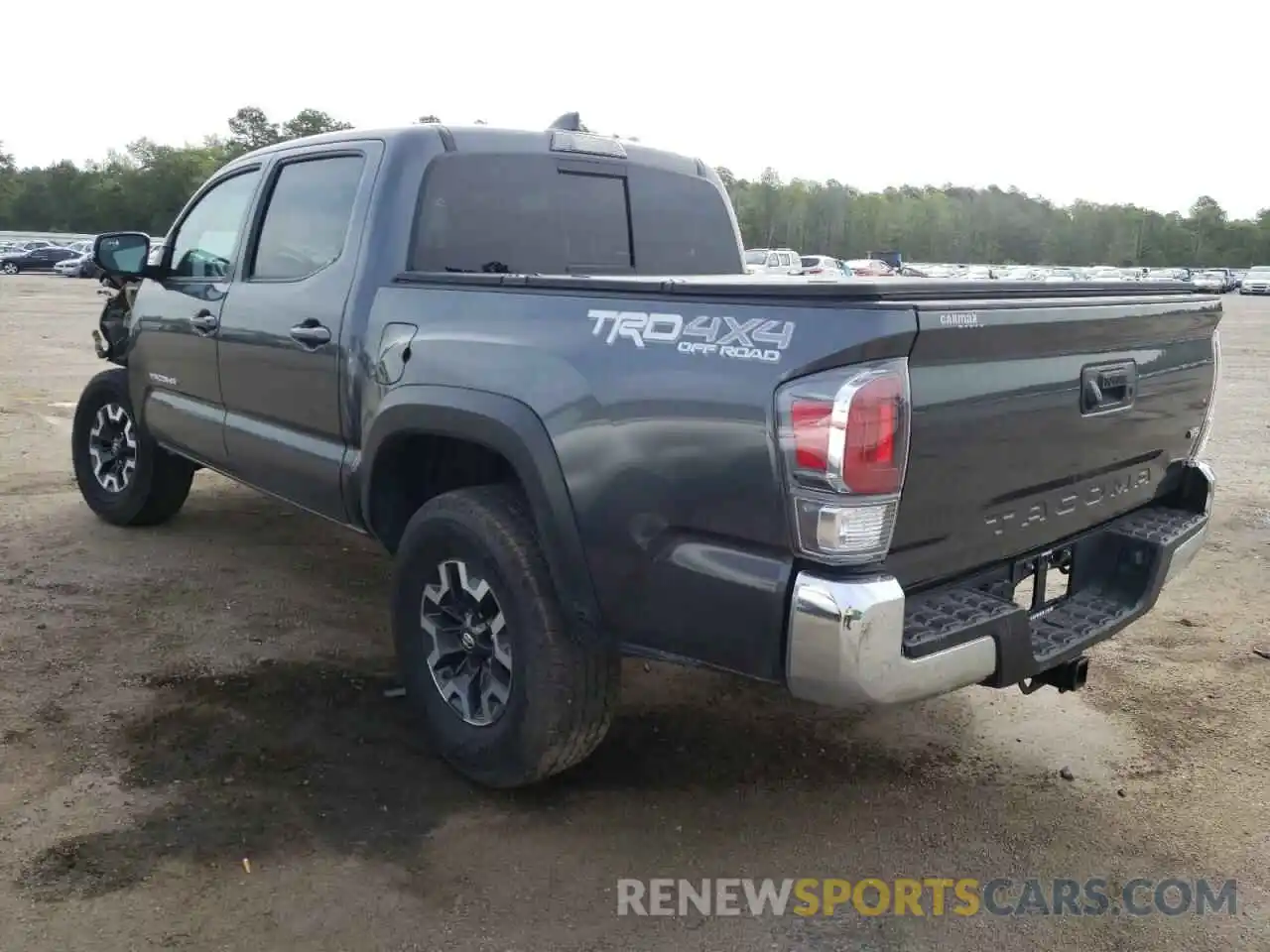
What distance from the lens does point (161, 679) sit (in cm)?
406

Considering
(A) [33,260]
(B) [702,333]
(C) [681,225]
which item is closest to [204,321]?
(C) [681,225]

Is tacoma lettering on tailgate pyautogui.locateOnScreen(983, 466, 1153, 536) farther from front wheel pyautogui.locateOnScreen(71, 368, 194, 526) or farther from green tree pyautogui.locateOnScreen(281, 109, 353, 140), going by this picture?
green tree pyautogui.locateOnScreen(281, 109, 353, 140)

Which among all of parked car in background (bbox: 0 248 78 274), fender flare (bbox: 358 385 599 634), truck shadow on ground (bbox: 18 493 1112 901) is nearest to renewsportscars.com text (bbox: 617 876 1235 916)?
truck shadow on ground (bbox: 18 493 1112 901)

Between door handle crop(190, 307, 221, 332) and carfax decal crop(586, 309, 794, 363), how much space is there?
244 cm

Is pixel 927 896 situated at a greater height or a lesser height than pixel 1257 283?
lesser

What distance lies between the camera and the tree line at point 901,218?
270ft

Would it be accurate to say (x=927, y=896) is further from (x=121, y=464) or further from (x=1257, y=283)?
(x=1257, y=283)

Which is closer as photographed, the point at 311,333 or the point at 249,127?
the point at 311,333

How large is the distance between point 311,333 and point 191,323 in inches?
48.6

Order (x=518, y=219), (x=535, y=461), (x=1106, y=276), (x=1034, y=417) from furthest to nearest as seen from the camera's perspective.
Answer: (x=1106, y=276)
(x=518, y=219)
(x=535, y=461)
(x=1034, y=417)

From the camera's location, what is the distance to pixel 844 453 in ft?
7.72

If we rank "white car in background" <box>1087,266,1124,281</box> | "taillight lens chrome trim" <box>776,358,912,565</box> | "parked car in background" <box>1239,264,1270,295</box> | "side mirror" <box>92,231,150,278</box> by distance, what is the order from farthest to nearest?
"parked car in background" <box>1239,264,1270,295</box> < "side mirror" <box>92,231,150,278</box> < "white car in background" <box>1087,266,1124,281</box> < "taillight lens chrome trim" <box>776,358,912,565</box>

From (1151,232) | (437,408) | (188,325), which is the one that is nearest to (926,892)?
(437,408)

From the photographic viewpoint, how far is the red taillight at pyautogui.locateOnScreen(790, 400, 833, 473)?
2357mm
